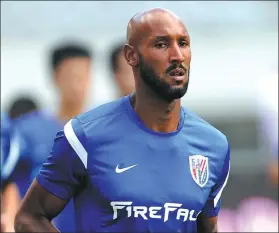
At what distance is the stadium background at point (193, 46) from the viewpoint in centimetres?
1644

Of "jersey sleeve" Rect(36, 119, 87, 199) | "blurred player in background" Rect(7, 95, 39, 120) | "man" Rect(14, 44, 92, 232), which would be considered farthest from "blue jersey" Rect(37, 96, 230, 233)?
"blurred player in background" Rect(7, 95, 39, 120)

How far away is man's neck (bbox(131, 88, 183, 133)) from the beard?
62 millimetres

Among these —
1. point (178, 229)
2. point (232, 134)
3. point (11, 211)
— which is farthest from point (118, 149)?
point (232, 134)

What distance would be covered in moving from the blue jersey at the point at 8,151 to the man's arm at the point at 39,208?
8.58 ft

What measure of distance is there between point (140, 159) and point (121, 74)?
3150 millimetres

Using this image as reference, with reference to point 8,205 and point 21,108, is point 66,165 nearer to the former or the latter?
point 8,205

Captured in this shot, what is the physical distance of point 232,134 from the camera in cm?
1547

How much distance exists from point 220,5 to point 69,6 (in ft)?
7.38

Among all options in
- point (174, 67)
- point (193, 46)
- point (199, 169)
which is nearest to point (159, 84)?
point (174, 67)

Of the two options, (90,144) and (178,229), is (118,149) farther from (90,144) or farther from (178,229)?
(178,229)

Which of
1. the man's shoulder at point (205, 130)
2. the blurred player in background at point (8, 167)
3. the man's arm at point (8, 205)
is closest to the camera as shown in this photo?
the man's shoulder at point (205, 130)

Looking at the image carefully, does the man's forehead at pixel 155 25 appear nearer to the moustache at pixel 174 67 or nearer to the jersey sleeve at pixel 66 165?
the moustache at pixel 174 67

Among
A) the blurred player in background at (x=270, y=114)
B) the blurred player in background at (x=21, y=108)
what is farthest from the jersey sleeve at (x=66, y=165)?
the blurred player in background at (x=270, y=114)

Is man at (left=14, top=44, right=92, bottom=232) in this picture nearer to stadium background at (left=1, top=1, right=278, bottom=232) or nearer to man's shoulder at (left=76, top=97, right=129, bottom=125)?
man's shoulder at (left=76, top=97, right=129, bottom=125)
